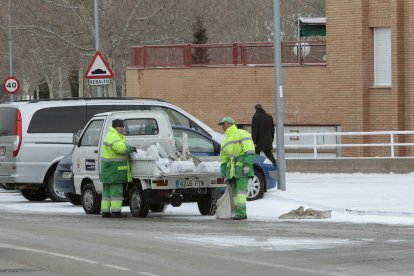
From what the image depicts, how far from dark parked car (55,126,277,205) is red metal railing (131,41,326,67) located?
16.1 m

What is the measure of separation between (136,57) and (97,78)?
11867mm

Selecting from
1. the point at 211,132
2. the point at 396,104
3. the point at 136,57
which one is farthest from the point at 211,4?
the point at 211,132

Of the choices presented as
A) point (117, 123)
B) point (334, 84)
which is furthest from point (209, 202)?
point (334, 84)

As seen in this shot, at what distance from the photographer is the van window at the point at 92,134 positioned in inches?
896

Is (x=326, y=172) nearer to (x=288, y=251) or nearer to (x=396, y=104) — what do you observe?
(x=396, y=104)

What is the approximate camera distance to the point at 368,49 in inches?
1540

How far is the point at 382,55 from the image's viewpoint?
1538 inches

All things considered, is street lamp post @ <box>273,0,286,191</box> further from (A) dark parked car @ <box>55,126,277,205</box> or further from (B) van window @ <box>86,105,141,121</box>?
(B) van window @ <box>86,105,141,121</box>

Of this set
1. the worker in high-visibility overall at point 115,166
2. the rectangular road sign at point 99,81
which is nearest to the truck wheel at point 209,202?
the worker in high-visibility overall at point 115,166

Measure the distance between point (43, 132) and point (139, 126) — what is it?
4.14m

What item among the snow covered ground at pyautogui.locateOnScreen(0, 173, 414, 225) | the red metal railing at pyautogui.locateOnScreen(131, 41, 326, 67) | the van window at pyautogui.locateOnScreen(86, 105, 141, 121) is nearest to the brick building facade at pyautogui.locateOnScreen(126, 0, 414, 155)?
the red metal railing at pyautogui.locateOnScreen(131, 41, 326, 67)

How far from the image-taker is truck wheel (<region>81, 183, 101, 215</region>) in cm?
2205

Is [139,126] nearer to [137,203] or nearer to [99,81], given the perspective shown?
[137,203]

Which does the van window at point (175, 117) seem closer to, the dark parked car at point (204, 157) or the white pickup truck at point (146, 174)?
the dark parked car at point (204, 157)
